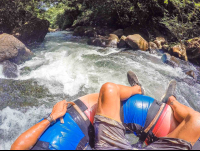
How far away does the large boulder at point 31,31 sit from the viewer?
22.8 ft

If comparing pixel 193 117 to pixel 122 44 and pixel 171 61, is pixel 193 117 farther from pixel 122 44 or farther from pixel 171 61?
pixel 122 44

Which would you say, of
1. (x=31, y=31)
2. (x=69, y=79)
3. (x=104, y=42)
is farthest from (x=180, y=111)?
(x=31, y=31)

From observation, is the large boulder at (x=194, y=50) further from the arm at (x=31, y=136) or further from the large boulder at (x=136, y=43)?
the arm at (x=31, y=136)

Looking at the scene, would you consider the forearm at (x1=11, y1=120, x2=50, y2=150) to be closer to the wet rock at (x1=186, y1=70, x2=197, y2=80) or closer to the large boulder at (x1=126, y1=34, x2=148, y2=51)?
the wet rock at (x1=186, y1=70, x2=197, y2=80)

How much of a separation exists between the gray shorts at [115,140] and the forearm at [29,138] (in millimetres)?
658

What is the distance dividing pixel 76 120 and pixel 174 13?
8762mm

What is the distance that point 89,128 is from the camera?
205 cm

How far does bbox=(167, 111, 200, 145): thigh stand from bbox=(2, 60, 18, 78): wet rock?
413cm

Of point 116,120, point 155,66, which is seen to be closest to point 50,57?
point 155,66

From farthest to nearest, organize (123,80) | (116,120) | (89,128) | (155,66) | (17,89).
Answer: (155,66), (123,80), (17,89), (89,128), (116,120)

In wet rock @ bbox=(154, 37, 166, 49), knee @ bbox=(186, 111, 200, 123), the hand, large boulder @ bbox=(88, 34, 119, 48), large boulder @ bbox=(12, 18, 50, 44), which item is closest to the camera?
knee @ bbox=(186, 111, 200, 123)

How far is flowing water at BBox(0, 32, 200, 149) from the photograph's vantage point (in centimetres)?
273

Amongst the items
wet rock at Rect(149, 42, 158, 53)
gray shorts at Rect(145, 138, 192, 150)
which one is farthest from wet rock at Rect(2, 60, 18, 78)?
wet rock at Rect(149, 42, 158, 53)

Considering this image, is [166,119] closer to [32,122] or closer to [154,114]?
[154,114]
